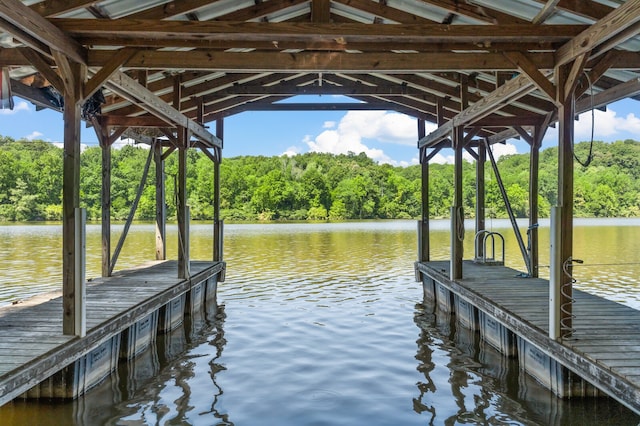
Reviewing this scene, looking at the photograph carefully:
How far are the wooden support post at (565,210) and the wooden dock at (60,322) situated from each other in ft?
13.6

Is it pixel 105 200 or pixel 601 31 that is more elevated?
pixel 601 31

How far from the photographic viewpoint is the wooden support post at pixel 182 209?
26.7 ft

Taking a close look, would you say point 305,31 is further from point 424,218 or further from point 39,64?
point 424,218

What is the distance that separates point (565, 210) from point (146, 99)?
4.73 metres

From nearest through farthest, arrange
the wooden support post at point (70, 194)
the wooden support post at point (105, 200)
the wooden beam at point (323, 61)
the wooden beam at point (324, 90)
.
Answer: the wooden support post at point (70, 194), the wooden beam at point (323, 61), the wooden support post at point (105, 200), the wooden beam at point (324, 90)

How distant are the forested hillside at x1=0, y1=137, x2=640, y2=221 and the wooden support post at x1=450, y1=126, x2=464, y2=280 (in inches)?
723

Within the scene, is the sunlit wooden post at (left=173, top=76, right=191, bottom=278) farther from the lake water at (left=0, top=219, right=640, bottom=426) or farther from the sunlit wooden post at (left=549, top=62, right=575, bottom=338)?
the sunlit wooden post at (left=549, top=62, right=575, bottom=338)

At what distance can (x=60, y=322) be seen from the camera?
512 centimetres

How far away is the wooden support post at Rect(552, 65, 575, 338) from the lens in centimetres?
456

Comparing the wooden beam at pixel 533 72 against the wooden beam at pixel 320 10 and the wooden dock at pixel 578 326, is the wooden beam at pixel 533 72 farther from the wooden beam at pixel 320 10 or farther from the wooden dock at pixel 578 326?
the wooden dock at pixel 578 326

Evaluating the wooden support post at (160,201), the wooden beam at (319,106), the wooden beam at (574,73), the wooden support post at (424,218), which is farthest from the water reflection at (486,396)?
the wooden support post at (160,201)

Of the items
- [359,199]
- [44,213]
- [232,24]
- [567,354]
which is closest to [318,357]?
[567,354]

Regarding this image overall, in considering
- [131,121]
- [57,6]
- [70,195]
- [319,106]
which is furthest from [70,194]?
[319,106]

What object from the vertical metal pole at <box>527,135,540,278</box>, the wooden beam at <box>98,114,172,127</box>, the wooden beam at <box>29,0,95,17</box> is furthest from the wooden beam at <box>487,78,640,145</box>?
the wooden beam at <box>98,114,172,127</box>
